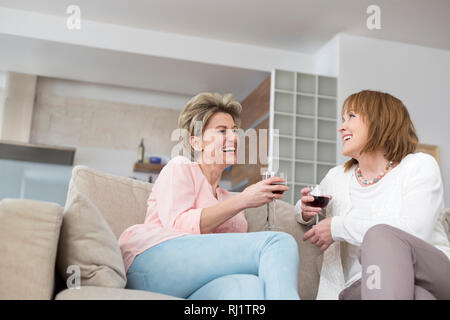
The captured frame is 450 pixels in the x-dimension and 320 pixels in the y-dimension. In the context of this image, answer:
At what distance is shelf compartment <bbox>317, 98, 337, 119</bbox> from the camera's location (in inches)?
213

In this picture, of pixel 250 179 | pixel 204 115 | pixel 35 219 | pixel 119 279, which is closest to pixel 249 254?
pixel 119 279

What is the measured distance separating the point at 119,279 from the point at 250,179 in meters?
4.29

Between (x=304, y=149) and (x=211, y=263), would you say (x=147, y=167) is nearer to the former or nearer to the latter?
(x=304, y=149)

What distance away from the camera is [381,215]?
6.07 ft

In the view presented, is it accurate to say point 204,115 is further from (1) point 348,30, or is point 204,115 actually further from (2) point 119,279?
(1) point 348,30

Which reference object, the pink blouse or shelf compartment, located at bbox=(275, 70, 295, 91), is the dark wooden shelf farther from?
the pink blouse

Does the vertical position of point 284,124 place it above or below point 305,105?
below

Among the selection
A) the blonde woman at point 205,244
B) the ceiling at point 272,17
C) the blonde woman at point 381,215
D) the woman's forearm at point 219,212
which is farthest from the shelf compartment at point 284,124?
the woman's forearm at point 219,212

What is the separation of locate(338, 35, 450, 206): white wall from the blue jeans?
4.19 m

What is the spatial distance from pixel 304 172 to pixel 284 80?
101 centimetres

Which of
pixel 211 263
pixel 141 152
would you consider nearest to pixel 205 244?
pixel 211 263

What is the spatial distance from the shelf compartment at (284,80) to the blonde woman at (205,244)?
3.46 meters

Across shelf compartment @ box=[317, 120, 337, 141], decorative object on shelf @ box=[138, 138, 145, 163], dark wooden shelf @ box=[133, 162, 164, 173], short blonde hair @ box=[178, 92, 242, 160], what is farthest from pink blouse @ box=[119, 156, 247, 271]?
decorative object on shelf @ box=[138, 138, 145, 163]

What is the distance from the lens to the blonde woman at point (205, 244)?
1344 millimetres
